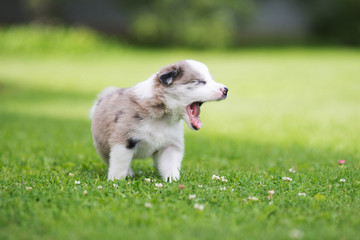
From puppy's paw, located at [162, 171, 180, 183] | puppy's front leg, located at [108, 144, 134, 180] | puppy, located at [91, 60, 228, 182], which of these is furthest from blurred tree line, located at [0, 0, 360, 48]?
puppy's front leg, located at [108, 144, 134, 180]

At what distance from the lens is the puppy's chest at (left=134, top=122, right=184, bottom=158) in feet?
15.6

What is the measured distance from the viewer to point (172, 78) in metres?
4.69

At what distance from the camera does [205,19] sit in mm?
28328

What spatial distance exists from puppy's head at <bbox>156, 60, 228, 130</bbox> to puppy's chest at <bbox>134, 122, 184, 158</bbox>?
24 cm

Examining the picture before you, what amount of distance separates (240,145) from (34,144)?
3558 mm

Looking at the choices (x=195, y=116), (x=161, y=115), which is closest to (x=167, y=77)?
(x=161, y=115)

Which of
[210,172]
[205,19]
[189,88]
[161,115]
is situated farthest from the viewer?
[205,19]

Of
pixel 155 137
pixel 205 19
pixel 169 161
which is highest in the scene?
pixel 205 19

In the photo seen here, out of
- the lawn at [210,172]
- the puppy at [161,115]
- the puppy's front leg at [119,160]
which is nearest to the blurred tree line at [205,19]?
the lawn at [210,172]

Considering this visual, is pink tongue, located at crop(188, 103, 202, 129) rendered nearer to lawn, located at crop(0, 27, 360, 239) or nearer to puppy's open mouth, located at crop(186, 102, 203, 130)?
puppy's open mouth, located at crop(186, 102, 203, 130)

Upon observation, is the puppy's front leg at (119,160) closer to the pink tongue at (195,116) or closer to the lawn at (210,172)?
the lawn at (210,172)

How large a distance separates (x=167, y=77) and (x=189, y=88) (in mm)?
258

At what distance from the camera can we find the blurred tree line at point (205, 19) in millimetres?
27844

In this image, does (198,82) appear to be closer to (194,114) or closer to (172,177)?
(194,114)
